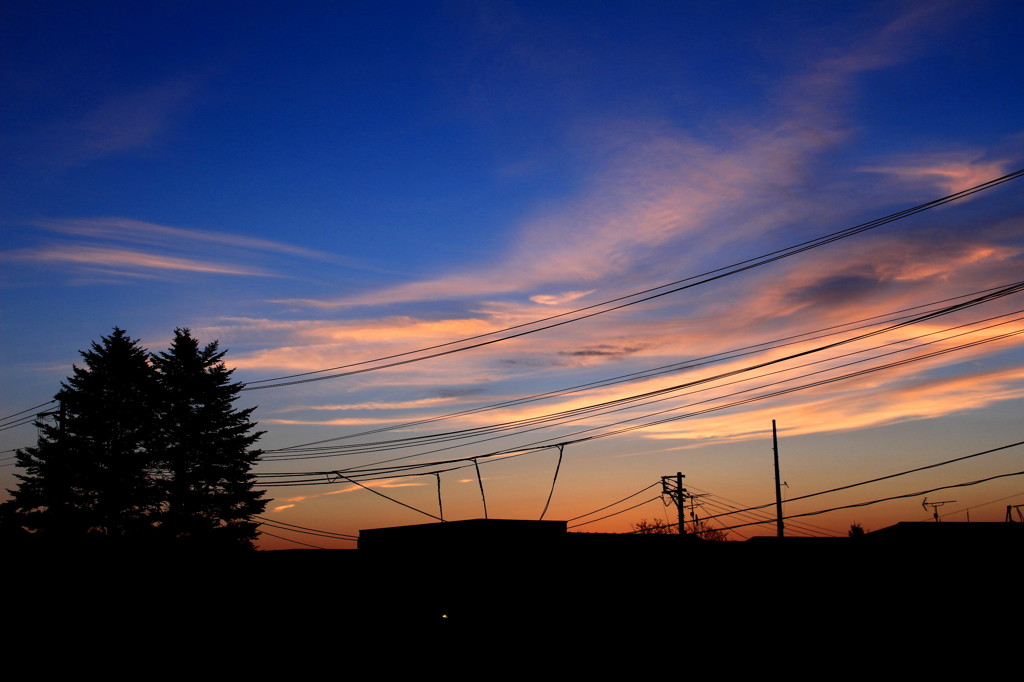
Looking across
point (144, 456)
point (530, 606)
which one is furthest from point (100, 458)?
point (530, 606)

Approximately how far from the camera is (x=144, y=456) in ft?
163

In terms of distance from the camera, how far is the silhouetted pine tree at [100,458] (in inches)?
1860

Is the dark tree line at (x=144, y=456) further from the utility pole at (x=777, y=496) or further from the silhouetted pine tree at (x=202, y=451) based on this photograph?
the utility pole at (x=777, y=496)

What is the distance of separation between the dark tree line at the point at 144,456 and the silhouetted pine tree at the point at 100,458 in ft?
0.22

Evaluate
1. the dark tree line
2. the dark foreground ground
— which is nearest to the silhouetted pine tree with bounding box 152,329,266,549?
the dark tree line

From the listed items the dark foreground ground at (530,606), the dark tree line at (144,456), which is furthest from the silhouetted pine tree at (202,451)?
the dark foreground ground at (530,606)

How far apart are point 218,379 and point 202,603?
34457mm

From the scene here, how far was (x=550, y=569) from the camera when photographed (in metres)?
25.8

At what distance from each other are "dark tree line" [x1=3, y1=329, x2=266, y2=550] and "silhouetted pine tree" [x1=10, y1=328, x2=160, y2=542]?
0.07 meters

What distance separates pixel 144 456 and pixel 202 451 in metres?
3.70

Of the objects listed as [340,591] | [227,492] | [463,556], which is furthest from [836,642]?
[227,492]

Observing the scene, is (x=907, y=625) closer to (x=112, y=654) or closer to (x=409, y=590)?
(x=409, y=590)

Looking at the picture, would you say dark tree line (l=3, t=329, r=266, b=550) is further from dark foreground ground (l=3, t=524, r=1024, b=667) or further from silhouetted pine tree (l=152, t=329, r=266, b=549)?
dark foreground ground (l=3, t=524, r=1024, b=667)

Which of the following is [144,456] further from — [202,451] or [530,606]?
[530,606]
